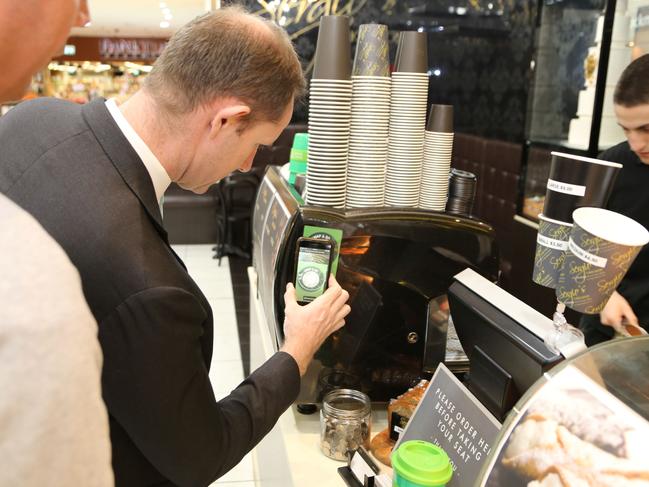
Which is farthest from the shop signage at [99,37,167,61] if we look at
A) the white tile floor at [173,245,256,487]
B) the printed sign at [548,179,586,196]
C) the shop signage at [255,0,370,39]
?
the printed sign at [548,179,586,196]

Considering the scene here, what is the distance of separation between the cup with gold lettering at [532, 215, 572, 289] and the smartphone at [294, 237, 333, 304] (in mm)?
578

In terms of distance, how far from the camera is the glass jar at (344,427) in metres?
1.35

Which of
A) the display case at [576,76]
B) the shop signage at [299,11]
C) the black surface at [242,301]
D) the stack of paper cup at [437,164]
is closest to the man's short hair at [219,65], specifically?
the stack of paper cup at [437,164]

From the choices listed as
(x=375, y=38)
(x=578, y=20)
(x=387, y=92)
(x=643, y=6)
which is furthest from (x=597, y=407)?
(x=578, y=20)

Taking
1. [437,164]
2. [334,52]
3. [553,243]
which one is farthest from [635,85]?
[553,243]

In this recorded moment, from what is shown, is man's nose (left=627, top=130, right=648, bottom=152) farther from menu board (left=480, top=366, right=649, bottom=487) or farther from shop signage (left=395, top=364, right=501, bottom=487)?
menu board (left=480, top=366, right=649, bottom=487)

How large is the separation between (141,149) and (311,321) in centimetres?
56

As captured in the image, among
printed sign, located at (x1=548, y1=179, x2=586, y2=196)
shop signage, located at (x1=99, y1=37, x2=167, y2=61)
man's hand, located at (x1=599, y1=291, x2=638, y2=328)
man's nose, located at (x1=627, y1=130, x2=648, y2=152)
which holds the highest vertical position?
shop signage, located at (x1=99, y1=37, x2=167, y2=61)

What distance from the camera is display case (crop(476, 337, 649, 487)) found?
70 centimetres

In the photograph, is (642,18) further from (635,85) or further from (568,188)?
(568,188)

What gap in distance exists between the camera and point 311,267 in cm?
147

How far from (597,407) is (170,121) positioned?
896mm

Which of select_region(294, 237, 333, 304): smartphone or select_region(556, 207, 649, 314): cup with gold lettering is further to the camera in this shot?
select_region(294, 237, 333, 304): smartphone

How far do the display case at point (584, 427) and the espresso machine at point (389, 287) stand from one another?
70cm
